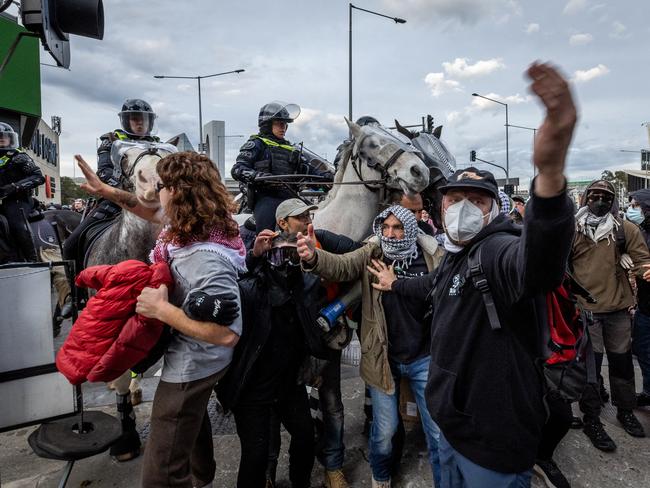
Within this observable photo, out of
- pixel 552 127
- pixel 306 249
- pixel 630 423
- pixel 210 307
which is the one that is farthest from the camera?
pixel 630 423

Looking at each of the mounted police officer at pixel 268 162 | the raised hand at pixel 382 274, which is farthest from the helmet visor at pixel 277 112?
the raised hand at pixel 382 274

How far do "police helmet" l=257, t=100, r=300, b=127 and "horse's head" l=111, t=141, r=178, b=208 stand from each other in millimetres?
1444

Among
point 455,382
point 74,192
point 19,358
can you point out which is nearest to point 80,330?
point 19,358

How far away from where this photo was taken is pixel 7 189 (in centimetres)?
637

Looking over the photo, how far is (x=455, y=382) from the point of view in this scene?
182cm

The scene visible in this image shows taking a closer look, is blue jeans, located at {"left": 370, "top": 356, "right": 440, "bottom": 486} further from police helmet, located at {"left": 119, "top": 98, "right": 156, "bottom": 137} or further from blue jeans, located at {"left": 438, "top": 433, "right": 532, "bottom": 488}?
police helmet, located at {"left": 119, "top": 98, "right": 156, "bottom": 137}

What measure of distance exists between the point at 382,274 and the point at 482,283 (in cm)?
134

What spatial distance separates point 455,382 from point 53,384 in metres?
2.72

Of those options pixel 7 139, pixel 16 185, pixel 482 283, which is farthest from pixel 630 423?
pixel 7 139

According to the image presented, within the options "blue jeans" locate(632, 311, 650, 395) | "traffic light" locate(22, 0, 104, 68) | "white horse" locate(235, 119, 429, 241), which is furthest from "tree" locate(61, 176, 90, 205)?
"blue jeans" locate(632, 311, 650, 395)

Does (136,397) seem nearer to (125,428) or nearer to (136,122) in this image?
(125,428)

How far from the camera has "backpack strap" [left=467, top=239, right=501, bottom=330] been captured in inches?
66.0

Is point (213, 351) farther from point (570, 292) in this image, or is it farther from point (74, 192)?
point (74, 192)

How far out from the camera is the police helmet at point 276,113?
5.23 m
